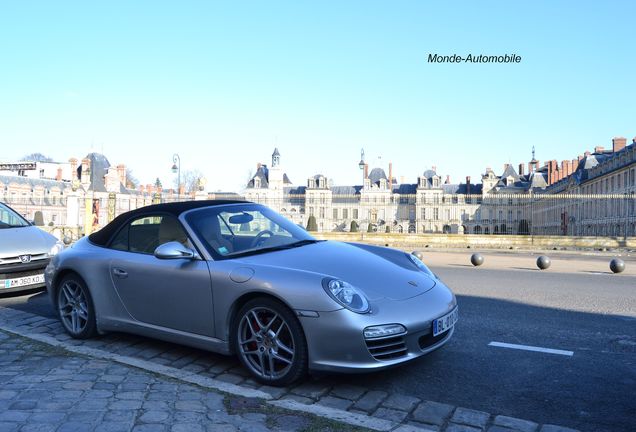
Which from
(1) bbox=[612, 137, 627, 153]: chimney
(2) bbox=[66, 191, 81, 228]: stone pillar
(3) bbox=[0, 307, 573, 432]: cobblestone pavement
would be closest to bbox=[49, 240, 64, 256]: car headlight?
(3) bbox=[0, 307, 573, 432]: cobblestone pavement

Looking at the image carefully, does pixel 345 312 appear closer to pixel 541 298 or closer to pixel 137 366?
pixel 137 366

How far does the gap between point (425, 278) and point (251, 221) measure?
1.75m

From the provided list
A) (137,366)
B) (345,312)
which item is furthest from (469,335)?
(137,366)

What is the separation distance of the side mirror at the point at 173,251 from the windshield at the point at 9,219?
5.36 m

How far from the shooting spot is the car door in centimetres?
431

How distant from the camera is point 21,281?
7.57m

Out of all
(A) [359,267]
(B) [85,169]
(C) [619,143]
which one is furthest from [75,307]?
(C) [619,143]

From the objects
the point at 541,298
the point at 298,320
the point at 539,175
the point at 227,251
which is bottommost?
the point at 541,298

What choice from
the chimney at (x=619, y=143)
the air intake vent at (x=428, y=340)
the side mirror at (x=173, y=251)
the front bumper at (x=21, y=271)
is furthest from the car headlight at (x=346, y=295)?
the chimney at (x=619, y=143)

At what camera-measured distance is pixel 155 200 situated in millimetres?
23859

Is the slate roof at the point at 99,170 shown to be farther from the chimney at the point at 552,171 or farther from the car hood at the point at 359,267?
the chimney at the point at 552,171

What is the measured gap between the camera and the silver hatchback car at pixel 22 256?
746cm

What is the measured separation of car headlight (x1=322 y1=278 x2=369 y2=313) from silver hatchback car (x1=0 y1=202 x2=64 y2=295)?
5.81 meters

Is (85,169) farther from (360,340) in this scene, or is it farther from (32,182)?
(360,340)
